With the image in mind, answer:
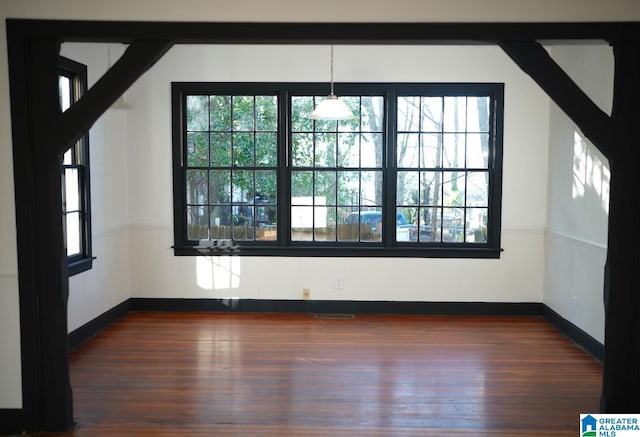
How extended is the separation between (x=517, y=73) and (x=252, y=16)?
3778 millimetres

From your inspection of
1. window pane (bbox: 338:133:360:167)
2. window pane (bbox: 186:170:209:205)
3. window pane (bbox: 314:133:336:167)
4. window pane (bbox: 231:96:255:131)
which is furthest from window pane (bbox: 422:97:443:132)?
window pane (bbox: 186:170:209:205)

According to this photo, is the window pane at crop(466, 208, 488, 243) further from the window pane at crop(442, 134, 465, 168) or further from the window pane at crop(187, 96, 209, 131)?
the window pane at crop(187, 96, 209, 131)

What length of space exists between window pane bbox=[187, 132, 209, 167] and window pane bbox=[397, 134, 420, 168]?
2.18 metres

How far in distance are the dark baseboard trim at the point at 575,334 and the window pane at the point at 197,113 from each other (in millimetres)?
4280

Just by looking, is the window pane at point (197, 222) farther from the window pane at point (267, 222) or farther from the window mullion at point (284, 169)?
the window mullion at point (284, 169)

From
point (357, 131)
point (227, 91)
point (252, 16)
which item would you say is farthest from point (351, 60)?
point (252, 16)

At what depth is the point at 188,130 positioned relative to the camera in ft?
22.2

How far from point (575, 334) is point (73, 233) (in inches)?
190

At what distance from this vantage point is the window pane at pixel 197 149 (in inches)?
267

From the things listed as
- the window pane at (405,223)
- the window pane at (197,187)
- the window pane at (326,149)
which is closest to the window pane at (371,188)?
the window pane at (405,223)

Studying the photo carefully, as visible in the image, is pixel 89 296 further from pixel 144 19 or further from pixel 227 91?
pixel 144 19

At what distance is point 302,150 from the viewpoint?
22.1 feet

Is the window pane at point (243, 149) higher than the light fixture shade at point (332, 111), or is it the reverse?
the light fixture shade at point (332, 111)

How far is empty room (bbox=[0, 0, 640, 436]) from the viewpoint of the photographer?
3.77m
